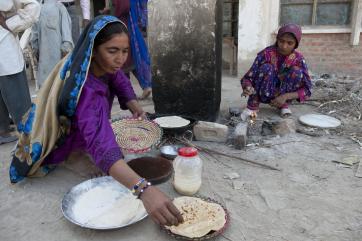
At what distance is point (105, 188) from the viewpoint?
8.21ft

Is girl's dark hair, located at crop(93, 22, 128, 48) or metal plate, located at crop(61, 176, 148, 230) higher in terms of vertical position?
girl's dark hair, located at crop(93, 22, 128, 48)

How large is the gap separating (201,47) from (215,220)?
6.93 ft

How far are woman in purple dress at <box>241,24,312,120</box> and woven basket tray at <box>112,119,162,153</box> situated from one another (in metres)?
1.48

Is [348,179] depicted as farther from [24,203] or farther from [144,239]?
[24,203]

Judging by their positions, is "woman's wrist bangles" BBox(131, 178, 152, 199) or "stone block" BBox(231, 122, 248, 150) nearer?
"woman's wrist bangles" BBox(131, 178, 152, 199)

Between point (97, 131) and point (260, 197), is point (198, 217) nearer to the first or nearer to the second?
point (260, 197)

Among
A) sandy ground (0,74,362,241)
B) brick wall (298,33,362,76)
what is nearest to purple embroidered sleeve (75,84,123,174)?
sandy ground (0,74,362,241)

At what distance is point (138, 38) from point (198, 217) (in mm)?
3705

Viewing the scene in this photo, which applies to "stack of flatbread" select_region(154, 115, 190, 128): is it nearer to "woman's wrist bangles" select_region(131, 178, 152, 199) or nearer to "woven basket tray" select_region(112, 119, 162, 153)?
"woven basket tray" select_region(112, 119, 162, 153)

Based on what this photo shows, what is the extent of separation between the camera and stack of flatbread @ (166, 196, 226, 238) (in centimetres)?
206

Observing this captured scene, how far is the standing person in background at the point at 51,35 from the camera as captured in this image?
183 inches

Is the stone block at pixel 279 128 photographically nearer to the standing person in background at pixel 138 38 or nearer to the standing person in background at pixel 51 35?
the standing person in background at pixel 138 38

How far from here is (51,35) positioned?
473cm

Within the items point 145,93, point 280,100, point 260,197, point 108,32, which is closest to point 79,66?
point 108,32
